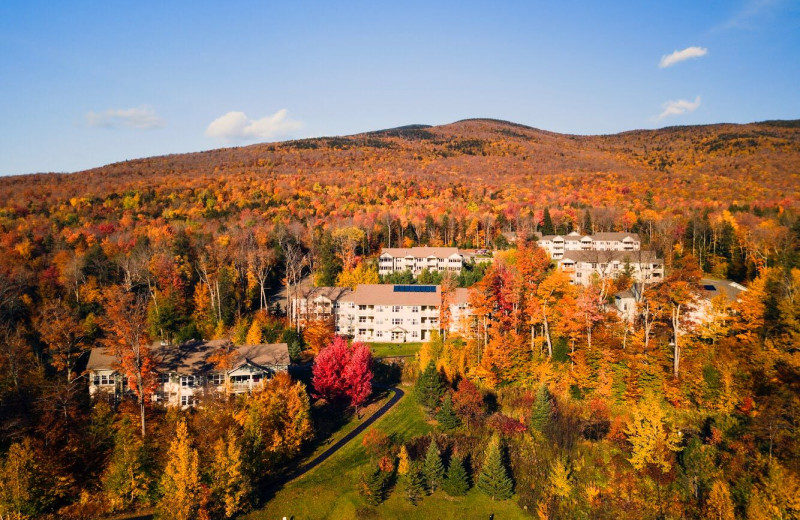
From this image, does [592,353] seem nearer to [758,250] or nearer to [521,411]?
[521,411]

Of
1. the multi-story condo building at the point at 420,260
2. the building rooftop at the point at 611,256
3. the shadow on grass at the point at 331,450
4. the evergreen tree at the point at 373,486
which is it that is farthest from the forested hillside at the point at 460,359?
the building rooftop at the point at 611,256

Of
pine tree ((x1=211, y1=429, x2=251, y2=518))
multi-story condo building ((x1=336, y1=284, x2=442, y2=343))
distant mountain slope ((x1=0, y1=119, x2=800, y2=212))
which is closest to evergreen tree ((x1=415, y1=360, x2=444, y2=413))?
pine tree ((x1=211, y1=429, x2=251, y2=518))

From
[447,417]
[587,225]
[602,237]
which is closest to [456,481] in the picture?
[447,417]

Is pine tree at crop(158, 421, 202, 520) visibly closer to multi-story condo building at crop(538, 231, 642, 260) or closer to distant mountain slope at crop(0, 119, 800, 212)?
multi-story condo building at crop(538, 231, 642, 260)

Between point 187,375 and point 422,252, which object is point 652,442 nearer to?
point 187,375

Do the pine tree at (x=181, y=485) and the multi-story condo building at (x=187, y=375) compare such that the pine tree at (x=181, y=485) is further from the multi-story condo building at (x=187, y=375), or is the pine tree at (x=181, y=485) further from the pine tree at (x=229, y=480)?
the multi-story condo building at (x=187, y=375)

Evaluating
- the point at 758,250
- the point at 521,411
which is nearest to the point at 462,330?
the point at 521,411
